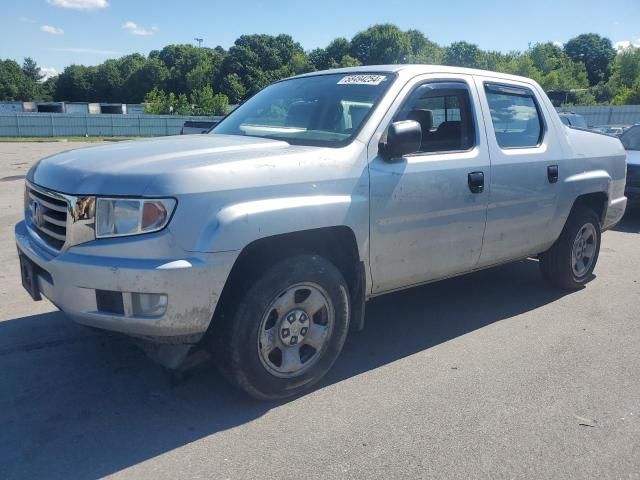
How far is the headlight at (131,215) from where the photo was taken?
2867 millimetres

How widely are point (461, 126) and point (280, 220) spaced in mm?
1955

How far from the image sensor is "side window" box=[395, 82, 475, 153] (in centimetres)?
412

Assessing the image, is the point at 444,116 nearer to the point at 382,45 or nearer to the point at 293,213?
the point at 293,213

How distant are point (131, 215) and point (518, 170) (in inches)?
121

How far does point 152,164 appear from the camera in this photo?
304 centimetres

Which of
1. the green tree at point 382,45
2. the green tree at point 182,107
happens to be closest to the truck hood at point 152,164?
the green tree at point 182,107

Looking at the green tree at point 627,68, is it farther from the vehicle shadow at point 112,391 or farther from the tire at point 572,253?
the vehicle shadow at point 112,391

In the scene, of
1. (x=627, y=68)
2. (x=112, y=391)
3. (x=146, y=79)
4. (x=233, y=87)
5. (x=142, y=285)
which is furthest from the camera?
(x=146, y=79)

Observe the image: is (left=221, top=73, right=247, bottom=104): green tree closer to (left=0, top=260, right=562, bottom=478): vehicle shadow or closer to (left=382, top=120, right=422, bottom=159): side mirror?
(left=0, top=260, right=562, bottom=478): vehicle shadow

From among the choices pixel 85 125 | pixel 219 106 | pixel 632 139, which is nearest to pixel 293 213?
pixel 632 139

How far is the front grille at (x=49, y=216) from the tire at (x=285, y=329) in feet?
3.33

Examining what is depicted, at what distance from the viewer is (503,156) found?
447 centimetres

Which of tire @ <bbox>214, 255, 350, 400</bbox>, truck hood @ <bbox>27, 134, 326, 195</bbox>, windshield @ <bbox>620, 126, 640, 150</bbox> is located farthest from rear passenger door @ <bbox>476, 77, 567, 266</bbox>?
windshield @ <bbox>620, 126, 640, 150</bbox>

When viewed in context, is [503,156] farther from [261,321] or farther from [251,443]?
[251,443]
